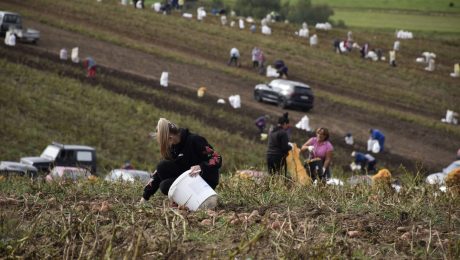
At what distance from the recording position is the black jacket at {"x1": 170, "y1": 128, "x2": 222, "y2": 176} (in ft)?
31.7

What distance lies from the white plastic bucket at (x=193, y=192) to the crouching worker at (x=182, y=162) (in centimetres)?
37

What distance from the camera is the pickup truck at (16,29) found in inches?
1820

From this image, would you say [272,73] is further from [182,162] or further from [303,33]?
[182,162]

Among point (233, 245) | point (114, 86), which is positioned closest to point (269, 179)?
point (233, 245)

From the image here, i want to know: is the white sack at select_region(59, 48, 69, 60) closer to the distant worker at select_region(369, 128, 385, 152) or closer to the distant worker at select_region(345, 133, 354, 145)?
the distant worker at select_region(345, 133, 354, 145)

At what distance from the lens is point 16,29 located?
4638 centimetres

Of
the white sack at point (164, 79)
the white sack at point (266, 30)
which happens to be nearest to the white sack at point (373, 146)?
Result: the white sack at point (164, 79)

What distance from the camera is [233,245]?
290 inches

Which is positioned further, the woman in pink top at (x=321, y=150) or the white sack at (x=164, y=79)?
the white sack at (x=164, y=79)

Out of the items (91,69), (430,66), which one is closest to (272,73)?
(91,69)

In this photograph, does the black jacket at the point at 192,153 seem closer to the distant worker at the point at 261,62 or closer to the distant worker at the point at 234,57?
the distant worker at the point at 261,62

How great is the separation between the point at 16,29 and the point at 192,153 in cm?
3859

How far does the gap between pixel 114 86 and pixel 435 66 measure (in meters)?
30.3

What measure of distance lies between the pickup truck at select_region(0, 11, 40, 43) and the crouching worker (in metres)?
38.1
